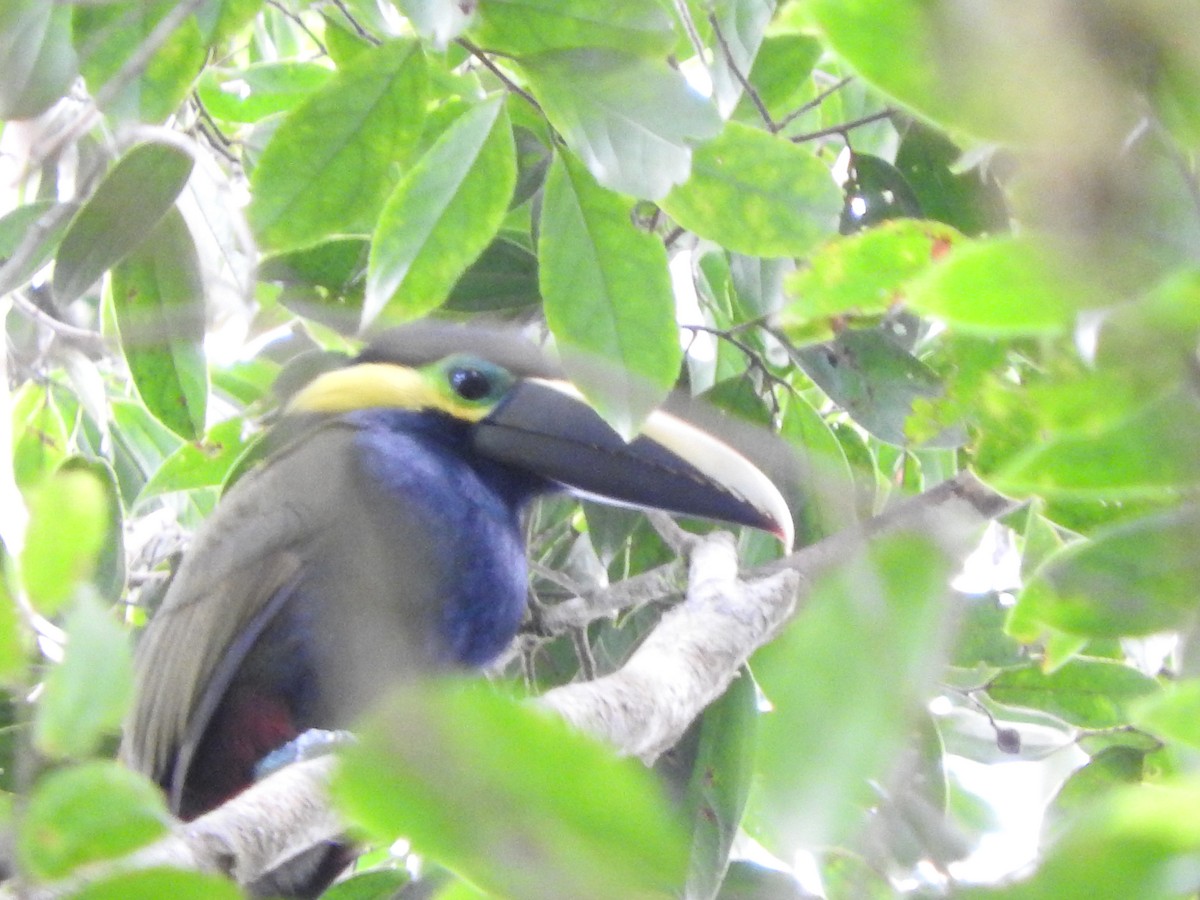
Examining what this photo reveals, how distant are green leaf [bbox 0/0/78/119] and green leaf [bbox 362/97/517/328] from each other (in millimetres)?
406

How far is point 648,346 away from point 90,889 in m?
1.12

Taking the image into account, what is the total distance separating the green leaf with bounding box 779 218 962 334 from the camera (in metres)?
0.82

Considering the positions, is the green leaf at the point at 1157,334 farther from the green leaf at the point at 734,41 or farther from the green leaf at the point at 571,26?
the green leaf at the point at 734,41

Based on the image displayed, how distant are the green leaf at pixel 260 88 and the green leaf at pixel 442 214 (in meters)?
0.66

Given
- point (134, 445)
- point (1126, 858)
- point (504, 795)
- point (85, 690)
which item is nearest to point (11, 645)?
point (85, 690)

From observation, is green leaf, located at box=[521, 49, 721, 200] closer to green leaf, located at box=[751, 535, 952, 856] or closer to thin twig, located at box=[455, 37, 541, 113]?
thin twig, located at box=[455, 37, 541, 113]

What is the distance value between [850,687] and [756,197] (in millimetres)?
1195

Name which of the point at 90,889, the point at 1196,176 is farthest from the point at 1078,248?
the point at 90,889

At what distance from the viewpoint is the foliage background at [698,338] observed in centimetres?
48

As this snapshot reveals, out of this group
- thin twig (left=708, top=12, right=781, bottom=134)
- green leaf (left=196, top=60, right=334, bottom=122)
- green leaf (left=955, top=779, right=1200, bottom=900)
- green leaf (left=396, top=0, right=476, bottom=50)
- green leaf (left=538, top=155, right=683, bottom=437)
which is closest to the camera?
green leaf (left=955, top=779, right=1200, bottom=900)

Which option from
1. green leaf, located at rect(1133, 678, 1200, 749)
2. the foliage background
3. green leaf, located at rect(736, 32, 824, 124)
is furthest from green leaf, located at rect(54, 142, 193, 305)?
green leaf, located at rect(1133, 678, 1200, 749)

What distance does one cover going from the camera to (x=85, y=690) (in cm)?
57

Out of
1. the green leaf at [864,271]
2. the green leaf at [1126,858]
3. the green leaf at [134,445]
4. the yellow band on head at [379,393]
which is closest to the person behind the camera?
the green leaf at [1126,858]

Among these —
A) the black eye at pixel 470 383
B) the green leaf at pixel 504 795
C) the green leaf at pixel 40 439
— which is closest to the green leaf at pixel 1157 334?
the green leaf at pixel 504 795
